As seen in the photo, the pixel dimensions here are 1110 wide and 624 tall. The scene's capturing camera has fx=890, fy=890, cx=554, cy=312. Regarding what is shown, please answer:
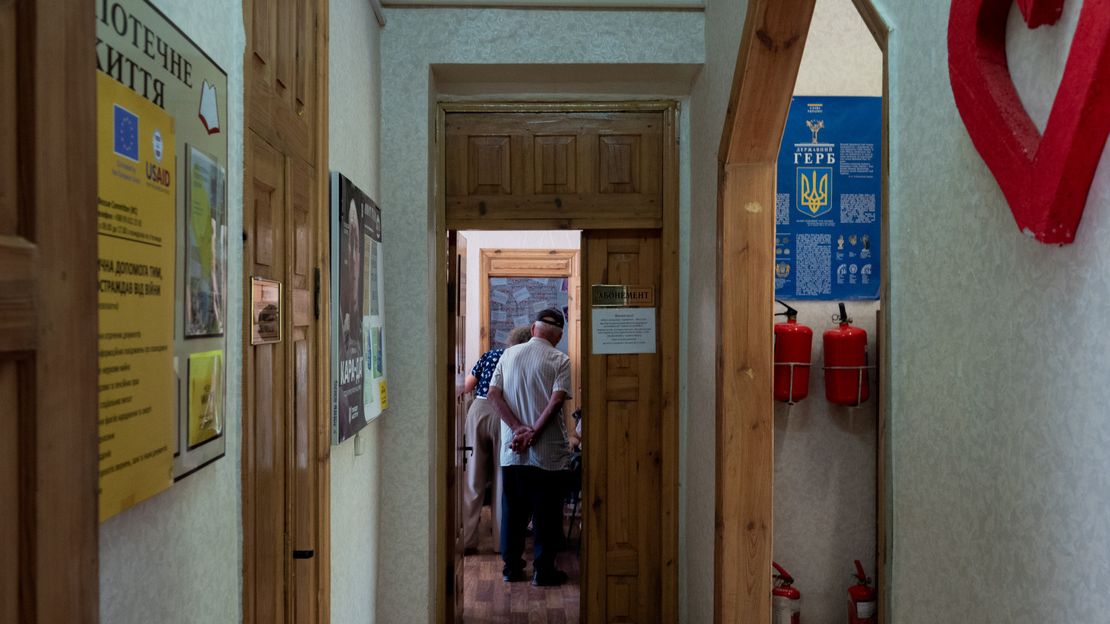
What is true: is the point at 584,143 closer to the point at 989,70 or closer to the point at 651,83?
the point at 651,83

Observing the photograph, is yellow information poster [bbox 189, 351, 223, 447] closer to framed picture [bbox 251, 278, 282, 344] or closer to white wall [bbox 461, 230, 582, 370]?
framed picture [bbox 251, 278, 282, 344]

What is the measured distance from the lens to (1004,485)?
3.86 ft

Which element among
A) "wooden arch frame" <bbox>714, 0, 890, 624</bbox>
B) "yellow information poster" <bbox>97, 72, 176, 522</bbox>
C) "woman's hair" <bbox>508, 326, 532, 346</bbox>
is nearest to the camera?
A: "yellow information poster" <bbox>97, 72, 176, 522</bbox>

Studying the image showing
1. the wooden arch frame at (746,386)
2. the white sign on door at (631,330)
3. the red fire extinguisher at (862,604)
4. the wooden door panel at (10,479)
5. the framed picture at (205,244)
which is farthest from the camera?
the white sign on door at (631,330)

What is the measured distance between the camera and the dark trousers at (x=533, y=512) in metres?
5.28

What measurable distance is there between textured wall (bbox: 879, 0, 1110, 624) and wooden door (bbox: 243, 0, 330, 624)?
1.22 meters

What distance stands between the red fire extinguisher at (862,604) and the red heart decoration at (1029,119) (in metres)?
3.14

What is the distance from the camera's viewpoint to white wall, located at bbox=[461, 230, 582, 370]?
24.0ft

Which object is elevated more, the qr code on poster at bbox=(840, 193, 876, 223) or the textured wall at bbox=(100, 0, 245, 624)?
the qr code on poster at bbox=(840, 193, 876, 223)

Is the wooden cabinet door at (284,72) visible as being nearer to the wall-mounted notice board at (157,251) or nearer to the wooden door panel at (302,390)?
the wooden door panel at (302,390)

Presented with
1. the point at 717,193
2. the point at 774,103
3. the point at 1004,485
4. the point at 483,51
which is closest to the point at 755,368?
the point at 717,193

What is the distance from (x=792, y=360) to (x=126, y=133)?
10.3 ft

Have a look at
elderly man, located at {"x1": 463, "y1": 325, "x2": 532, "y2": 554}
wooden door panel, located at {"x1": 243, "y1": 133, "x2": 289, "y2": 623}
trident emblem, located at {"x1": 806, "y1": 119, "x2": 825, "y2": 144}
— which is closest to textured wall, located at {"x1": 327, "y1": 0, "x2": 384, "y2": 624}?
wooden door panel, located at {"x1": 243, "y1": 133, "x2": 289, "y2": 623}

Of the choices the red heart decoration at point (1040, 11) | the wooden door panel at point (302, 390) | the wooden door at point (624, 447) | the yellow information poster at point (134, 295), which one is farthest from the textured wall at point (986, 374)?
the wooden door at point (624, 447)
